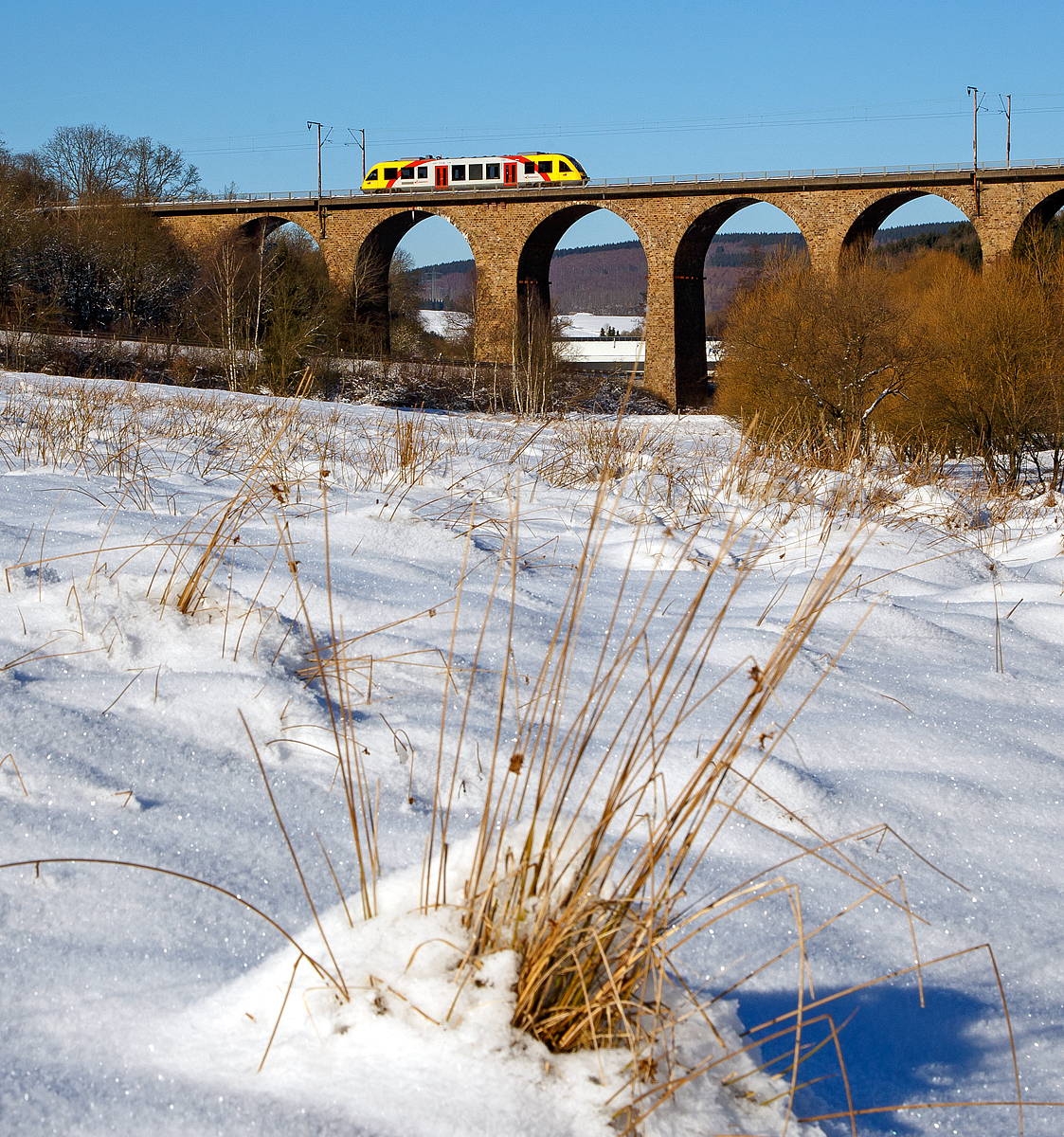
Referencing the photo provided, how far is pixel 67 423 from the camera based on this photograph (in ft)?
12.9

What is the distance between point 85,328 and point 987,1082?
27.3 m

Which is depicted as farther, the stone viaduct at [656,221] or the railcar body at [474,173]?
the railcar body at [474,173]

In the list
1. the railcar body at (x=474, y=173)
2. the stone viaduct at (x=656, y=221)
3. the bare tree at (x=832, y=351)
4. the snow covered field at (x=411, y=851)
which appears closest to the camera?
the snow covered field at (x=411, y=851)

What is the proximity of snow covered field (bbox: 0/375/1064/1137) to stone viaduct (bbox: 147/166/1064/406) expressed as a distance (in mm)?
25707

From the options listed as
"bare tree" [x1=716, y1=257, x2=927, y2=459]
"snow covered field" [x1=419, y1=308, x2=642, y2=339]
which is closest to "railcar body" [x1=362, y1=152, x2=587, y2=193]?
"bare tree" [x1=716, y1=257, x2=927, y2=459]

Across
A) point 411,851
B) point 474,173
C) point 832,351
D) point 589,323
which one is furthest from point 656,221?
point 589,323

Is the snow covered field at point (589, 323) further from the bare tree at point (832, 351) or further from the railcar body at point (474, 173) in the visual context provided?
the bare tree at point (832, 351)

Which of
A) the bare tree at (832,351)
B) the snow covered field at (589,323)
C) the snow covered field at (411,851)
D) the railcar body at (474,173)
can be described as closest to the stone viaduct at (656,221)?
the railcar body at (474,173)

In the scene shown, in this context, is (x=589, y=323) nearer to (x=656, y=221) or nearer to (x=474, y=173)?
(x=474, y=173)

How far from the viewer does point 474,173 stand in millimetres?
32031

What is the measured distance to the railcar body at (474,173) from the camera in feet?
102

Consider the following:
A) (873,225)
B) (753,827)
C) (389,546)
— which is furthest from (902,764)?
(873,225)

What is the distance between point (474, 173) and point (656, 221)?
22.1 feet

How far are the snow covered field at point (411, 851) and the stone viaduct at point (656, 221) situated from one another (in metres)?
25.7
